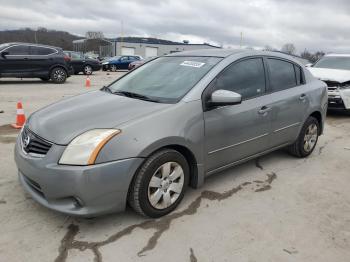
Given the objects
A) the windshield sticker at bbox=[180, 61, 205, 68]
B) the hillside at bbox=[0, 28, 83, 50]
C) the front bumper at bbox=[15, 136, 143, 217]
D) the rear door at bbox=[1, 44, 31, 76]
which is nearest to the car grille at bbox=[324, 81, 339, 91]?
the windshield sticker at bbox=[180, 61, 205, 68]

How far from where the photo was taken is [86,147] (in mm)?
2793

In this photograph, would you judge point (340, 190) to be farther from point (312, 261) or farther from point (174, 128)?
point (174, 128)

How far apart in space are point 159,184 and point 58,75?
42.4ft

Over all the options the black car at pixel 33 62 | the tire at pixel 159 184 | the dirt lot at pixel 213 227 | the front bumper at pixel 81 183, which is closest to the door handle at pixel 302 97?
the dirt lot at pixel 213 227

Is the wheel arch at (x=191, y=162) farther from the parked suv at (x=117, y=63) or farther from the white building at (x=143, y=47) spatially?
the white building at (x=143, y=47)

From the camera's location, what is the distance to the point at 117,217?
10.6ft

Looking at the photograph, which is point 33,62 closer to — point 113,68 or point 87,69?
point 87,69

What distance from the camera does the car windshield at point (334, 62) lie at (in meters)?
9.54

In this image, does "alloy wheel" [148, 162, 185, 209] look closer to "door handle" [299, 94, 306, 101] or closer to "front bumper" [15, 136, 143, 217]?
"front bumper" [15, 136, 143, 217]

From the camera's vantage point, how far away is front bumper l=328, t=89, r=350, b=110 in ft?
27.2

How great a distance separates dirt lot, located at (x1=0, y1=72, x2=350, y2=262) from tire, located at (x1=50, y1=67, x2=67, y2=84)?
1102 cm

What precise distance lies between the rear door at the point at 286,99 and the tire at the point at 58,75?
12043 millimetres

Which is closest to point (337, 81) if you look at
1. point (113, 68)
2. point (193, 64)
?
point (193, 64)

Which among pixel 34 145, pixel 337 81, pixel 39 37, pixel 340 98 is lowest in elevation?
pixel 34 145
